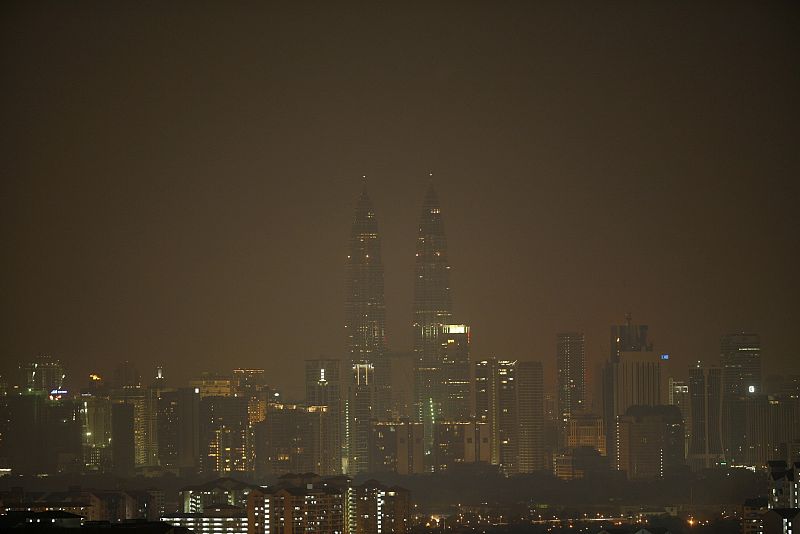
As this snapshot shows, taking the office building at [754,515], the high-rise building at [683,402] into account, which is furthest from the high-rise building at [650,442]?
the office building at [754,515]

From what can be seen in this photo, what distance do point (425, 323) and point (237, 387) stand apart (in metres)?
6.82

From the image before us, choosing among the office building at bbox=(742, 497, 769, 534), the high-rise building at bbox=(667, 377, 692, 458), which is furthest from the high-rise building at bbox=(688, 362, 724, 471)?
the office building at bbox=(742, 497, 769, 534)

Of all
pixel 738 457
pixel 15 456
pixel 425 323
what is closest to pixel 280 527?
pixel 15 456

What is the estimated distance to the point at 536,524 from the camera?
27.9 metres

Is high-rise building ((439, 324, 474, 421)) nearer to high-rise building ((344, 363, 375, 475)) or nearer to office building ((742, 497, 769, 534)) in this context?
high-rise building ((344, 363, 375, 475))

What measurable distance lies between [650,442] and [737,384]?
81.5 inches

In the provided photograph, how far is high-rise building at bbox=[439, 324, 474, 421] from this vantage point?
38594 mm

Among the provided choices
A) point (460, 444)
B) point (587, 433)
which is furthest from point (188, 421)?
point (587, 433)

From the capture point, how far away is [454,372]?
39594mm

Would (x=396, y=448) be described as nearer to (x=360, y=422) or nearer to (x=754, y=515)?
(x=360, y=422)

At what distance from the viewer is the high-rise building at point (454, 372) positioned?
38.6 m

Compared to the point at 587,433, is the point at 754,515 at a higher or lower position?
lower

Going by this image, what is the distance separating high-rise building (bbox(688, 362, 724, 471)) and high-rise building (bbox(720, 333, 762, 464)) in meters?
0.18

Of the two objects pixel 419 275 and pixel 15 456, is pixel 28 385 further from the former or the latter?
pixel 419 275
